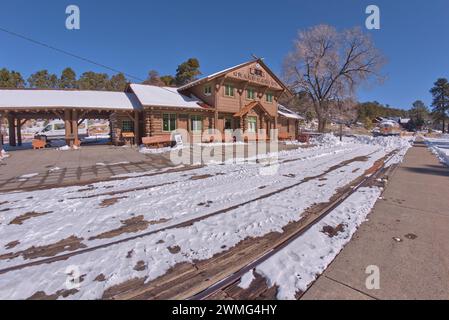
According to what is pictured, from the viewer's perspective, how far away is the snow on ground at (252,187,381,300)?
270 cm

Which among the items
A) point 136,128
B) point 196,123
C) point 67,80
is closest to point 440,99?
point 196,123

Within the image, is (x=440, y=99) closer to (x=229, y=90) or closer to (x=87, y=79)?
(x=229, y=90)

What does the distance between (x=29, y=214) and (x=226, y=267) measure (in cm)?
435

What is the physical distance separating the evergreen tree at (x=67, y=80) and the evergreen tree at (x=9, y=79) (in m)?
9.50

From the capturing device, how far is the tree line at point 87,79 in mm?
55062

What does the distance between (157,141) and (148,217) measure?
13776 mm

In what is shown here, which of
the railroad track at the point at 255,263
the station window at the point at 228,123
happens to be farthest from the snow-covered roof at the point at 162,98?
the railroad track at the point at 255,263

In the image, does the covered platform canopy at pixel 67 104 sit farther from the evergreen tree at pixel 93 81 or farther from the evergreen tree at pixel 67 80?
the evergreen tree at pixel 67 80

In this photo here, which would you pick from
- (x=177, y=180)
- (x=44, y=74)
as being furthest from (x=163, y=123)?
(x=44, y=74)

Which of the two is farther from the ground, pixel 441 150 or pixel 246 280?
pixel 441 150

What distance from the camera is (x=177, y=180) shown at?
762 centimetres

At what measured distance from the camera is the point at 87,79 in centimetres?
6981
